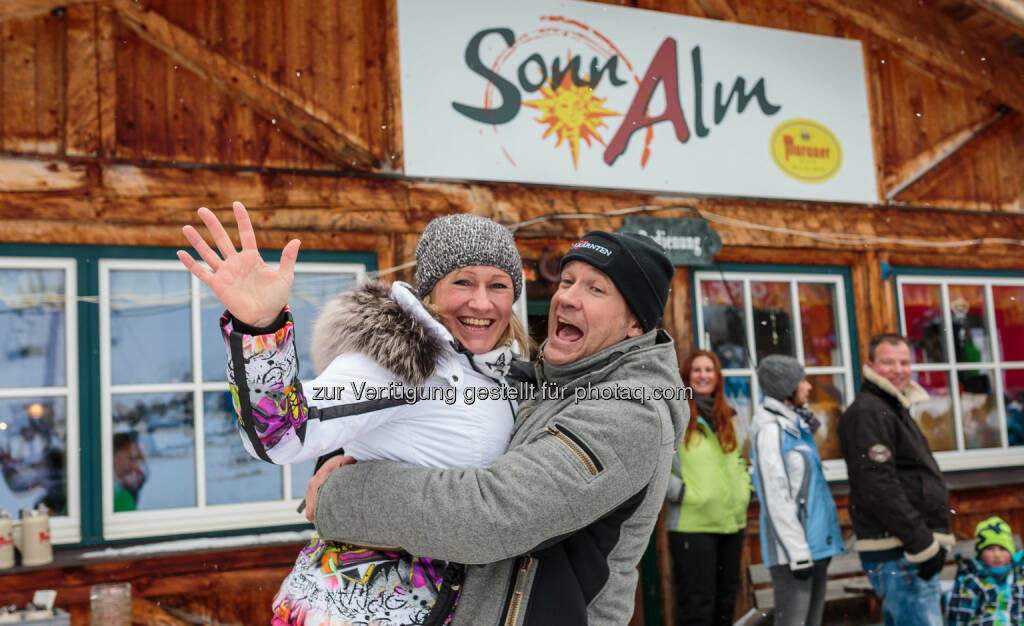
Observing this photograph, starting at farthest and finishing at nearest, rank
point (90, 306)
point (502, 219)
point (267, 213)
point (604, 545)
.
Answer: point (502, 219)
point (267, 213)
point (90, 306)
point (604, 545)

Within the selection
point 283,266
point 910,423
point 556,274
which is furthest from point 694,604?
point 283,266

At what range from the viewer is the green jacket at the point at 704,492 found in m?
5.07

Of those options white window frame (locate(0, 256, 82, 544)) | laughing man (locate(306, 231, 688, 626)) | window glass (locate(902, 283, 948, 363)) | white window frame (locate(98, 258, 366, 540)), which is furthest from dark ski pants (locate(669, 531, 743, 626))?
white window frame (locate(0, 256, 82, 544))

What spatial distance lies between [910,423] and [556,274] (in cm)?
227

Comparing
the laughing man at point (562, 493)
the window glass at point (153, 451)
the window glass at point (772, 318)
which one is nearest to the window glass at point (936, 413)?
the window glass at point (772, 318)

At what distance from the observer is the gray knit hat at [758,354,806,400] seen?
4746 mm

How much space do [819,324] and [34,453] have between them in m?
5.37

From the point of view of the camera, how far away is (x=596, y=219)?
19.1 feet

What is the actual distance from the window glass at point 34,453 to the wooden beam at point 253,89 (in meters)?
1.97

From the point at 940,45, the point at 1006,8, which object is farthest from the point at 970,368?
the point at 1006,8

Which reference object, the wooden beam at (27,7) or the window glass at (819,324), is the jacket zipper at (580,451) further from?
the window glass at (819,324)

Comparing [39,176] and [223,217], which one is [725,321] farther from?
[39,176]

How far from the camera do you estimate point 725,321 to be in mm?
6223

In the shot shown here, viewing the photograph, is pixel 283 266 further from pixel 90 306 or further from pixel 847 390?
pixel 847 390
